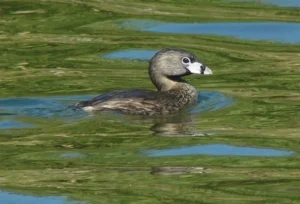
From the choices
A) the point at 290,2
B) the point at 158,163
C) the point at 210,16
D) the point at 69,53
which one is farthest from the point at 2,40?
the point at 158,163

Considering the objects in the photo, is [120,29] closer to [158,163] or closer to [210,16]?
[210,16]

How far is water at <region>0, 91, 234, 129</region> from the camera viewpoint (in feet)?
42.4

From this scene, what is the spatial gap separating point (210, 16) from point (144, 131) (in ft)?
19.7

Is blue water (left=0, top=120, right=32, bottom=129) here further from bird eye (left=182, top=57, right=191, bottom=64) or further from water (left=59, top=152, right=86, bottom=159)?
bird eye (left=182, top=57, right=191, bottom=64)

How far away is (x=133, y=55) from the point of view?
54.2 ft

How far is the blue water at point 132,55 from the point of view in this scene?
53.9 ft

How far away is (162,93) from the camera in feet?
46.0

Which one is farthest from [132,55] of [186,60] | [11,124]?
[11,124]

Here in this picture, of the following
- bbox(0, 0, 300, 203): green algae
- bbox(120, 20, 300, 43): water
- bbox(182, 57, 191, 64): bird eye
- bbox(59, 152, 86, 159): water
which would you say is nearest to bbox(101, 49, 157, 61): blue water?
bbox(0, 0, 300, 203): green algae

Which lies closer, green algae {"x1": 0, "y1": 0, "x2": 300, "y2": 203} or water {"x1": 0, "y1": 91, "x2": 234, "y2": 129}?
green algae {"x1": 0, "y1": 0, "x2": 300, "y2": 203}

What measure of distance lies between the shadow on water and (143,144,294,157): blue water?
61 centimetres

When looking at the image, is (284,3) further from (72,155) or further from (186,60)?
(72,155)

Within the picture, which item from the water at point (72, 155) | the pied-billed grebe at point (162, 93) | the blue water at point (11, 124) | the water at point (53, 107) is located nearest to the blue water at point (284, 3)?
the pied-billed grebe at point (162, 93)

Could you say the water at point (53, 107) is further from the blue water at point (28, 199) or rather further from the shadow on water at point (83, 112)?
the blue water at point (28, 199)
